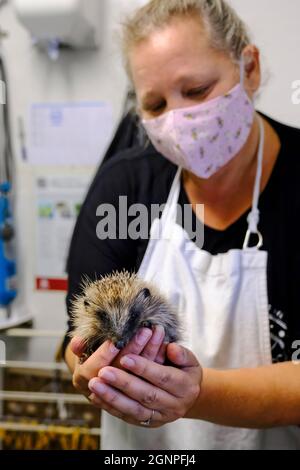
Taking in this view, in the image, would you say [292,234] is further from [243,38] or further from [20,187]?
[20,187]

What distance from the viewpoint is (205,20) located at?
0.55 metres

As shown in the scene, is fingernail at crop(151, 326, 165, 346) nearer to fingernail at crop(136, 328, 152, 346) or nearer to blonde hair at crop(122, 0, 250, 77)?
fingernail at crop(136, 328, 152, 346)

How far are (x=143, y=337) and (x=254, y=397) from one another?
0.27 m

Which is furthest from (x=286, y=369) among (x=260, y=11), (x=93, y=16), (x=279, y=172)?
(x=93, y=16)

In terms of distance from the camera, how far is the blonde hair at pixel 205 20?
0.54m

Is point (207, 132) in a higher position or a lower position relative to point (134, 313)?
A: higher

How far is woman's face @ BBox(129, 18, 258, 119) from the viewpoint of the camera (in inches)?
21.3

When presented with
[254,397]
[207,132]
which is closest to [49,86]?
[207,132]

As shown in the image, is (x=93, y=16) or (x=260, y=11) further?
(x=93, y=16)

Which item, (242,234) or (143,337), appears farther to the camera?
(242,234)

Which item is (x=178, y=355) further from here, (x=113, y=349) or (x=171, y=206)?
(x=171, y=206)

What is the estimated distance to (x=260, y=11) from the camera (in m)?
0.56

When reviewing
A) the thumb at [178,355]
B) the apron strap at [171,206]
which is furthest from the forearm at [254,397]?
the apron strap at [171,206]

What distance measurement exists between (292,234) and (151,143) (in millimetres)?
302
